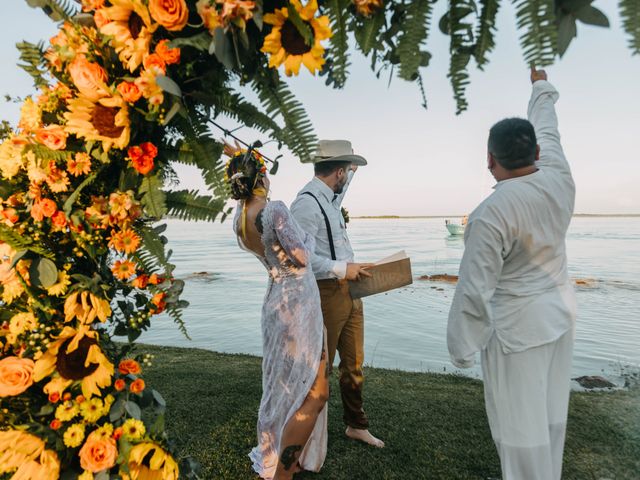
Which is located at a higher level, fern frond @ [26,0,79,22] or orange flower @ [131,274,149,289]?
fern frond @ [26,0,79,22]

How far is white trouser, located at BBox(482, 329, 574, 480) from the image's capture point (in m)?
2.31

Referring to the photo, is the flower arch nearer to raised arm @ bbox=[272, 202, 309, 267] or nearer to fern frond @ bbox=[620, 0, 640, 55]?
fern frond @ bbox=[620, 0, 640, 55]

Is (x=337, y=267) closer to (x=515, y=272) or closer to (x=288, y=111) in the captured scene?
(x=515, y=272)

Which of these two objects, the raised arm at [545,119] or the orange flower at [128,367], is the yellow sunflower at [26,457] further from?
the raised arm at [545,119]

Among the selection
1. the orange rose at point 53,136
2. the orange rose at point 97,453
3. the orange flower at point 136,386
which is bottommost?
the orange rose at point 97,453

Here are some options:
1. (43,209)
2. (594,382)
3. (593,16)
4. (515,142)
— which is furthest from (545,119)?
(594,382)

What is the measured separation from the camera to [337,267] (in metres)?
3.14

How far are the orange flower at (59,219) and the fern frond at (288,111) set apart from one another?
2.42ft

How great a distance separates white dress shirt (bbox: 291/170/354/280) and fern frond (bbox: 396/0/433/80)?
2377mm

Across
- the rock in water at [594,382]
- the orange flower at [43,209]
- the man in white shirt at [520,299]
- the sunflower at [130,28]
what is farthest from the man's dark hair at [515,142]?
the rock in water at [594,382]

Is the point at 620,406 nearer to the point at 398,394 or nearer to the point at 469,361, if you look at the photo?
the point at 398,394

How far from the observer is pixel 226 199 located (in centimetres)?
111

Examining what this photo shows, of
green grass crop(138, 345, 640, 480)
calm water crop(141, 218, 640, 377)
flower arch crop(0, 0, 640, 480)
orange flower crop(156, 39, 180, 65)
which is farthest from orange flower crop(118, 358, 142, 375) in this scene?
calm water crop(141, 218, 640, 377)

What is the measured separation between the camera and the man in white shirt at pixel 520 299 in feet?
7.45
